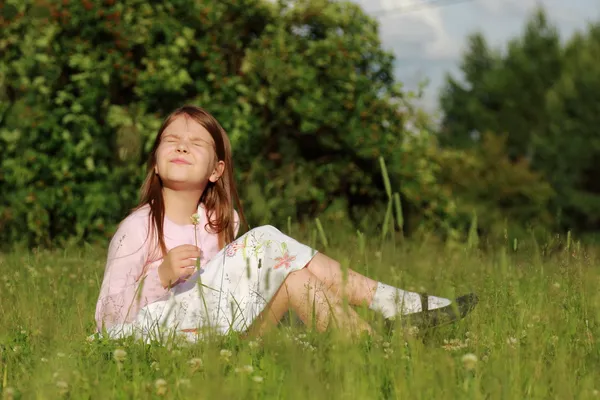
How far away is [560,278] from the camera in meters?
3.53

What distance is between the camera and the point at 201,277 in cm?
329

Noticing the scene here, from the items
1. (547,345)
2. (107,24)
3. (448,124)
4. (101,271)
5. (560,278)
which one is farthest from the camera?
(448,124)

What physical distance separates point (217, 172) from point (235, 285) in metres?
0.84

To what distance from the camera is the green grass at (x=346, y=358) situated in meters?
2.24

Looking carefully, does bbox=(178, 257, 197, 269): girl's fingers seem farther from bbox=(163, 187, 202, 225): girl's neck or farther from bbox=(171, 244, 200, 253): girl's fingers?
bbox=(163, 187, 202, 225): girl's neck

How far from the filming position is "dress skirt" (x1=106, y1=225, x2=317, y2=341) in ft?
10.5

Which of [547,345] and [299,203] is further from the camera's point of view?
[299,203]

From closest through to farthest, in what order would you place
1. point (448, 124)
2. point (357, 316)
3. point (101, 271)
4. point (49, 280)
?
point (357, 316)
point (49, 280)
point (101, 271)
point (448, 124)

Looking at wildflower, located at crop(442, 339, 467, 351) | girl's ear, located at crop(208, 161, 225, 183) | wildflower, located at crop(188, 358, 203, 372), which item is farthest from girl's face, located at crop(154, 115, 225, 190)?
wildflower, located at crop(442, 339, 467, 351)

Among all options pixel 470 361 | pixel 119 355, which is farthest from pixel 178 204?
pixel 470 361

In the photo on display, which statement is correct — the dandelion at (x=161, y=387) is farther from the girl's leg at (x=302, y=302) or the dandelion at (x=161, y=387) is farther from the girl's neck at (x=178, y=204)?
the girl's neck at (x=178, y=204)

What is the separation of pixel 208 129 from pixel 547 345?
A: 190 cm

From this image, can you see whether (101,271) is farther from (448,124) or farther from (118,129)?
(448,124)

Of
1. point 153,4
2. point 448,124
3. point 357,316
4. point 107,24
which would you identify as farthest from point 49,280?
point 448,124
